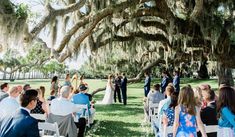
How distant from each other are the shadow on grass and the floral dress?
351 cm

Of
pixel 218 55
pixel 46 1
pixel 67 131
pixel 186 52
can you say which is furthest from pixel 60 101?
pixel 186 52

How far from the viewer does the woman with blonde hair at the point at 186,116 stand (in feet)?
14.3

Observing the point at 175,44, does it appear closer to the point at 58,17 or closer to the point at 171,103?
the point at 58,17

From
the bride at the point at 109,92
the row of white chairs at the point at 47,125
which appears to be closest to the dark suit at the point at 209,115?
the row of white chairs at the point at 47,125

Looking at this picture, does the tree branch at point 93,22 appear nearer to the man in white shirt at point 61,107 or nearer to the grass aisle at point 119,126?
the grass aisle at point 119,126

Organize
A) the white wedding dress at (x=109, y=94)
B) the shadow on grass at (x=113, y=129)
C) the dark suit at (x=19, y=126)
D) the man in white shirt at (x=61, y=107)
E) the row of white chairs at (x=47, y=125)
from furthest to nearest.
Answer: the white wedding dress at (x=109, y=94), the shadow on grass at (x=113, y=129), the man in white shirt at (x=61, y=107), the row of white chairs at (x=47, y=125), the dark suit at (x=19, y=126)

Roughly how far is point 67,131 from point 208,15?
21.9 feet

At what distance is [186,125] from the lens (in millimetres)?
4438

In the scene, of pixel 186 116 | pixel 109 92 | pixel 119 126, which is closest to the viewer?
pixel 186 116

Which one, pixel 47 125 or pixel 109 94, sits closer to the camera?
pixel 47 125

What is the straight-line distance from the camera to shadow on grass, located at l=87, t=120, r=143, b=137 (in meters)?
8.02

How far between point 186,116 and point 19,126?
2209mm

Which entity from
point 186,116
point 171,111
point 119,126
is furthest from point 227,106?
point 119,126

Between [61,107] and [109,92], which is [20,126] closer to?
[61,107]
